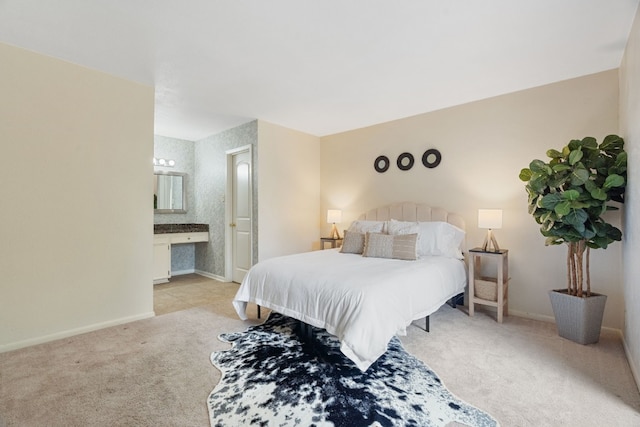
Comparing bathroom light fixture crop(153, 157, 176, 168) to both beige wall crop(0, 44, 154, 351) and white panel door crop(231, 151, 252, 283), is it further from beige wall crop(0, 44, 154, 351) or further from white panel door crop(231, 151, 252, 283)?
beige wall crop(0, 44, 154, 351)

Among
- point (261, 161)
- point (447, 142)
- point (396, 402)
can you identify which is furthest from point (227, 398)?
point (447, 142)

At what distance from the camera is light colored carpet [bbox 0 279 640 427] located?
171 cm

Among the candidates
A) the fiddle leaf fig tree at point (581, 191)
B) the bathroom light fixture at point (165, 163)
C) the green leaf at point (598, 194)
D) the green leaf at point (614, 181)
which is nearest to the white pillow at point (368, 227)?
the fiddle leaf fig tree at point (581, 191)

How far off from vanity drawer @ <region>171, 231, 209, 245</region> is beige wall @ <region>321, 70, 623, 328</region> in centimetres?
321

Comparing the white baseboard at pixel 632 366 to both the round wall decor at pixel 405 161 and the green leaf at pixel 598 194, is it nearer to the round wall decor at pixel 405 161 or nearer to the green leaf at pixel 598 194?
the green leaf at pixel 598 194

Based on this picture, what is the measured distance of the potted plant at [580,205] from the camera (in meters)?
2.44

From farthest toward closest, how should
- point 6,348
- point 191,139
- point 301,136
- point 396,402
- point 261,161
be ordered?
1. point 191,139
2. point 301,136
3. point 261,161
4. point 6,348
5. point 396,402

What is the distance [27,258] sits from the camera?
258cm

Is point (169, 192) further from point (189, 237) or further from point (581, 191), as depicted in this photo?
point (581, 191)

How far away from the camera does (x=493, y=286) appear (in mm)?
3188

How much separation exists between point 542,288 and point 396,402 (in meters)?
2.46

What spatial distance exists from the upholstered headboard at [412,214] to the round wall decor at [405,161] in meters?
0.54

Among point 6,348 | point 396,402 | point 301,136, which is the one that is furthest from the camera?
point 301,136

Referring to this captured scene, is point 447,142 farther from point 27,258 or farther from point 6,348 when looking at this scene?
point 6,348
